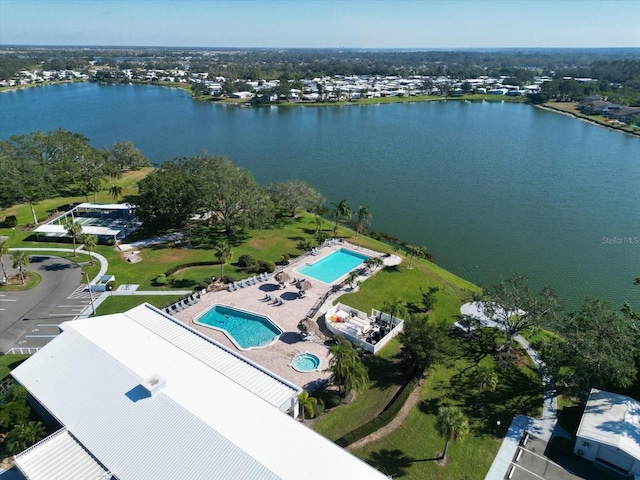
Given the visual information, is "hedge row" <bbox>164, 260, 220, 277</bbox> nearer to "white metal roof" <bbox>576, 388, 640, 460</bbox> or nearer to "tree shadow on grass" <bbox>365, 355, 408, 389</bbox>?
"tree shadow on grass" <bbox>365, 355, 408, 389</bbox>

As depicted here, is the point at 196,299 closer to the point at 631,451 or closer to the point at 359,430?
the point at 359,430

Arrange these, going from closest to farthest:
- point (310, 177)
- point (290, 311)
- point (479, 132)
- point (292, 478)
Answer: point (292, 478) < point (290, 311) < point (310, 177) < point (479, 132)

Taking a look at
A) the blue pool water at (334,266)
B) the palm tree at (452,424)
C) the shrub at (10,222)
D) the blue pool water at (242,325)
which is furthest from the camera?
the shrub at (10,222)

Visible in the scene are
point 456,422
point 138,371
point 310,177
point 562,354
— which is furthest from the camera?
point 310,177

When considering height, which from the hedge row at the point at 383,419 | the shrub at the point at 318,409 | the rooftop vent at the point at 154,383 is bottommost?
the hedge row at the point at 383,419

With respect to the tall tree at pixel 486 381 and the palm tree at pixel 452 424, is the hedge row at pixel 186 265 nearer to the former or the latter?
the tall tree at pixel 486 381

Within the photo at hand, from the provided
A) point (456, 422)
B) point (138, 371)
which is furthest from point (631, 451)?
point (138, 371)

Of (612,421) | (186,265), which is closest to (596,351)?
(612,421)

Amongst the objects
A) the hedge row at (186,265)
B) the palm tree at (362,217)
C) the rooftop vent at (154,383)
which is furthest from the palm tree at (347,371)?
the palm tree at (362,217)
